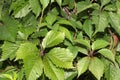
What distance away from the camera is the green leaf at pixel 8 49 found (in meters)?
1.60

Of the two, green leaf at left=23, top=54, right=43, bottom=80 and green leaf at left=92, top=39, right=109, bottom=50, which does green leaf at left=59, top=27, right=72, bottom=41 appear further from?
green leaf at left=23, top=54, right=43, bottom=80

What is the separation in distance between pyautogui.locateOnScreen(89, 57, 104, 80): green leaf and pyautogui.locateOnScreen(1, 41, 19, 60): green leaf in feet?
1.47

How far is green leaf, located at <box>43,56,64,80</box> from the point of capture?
4.58 ft

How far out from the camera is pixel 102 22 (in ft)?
5.13

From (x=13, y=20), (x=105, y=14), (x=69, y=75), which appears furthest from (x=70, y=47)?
(x=13, y=20)

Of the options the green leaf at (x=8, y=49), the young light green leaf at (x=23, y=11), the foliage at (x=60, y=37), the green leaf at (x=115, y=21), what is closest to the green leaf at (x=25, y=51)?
the foliage at (x=60, y=37)

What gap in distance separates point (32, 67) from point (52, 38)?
0.61 ft

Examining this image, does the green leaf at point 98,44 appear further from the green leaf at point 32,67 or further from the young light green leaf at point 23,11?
the young light green leaf at point 23,11

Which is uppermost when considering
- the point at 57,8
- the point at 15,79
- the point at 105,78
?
the point at 57,8

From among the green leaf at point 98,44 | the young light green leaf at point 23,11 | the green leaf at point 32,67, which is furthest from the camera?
the young light green leaf at point 23,11

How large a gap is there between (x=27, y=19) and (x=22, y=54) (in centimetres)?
37

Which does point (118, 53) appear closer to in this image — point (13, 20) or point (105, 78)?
point (105, 78)

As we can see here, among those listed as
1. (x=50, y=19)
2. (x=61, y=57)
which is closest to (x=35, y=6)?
(x=50, y=19)

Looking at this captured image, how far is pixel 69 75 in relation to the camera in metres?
1.61
